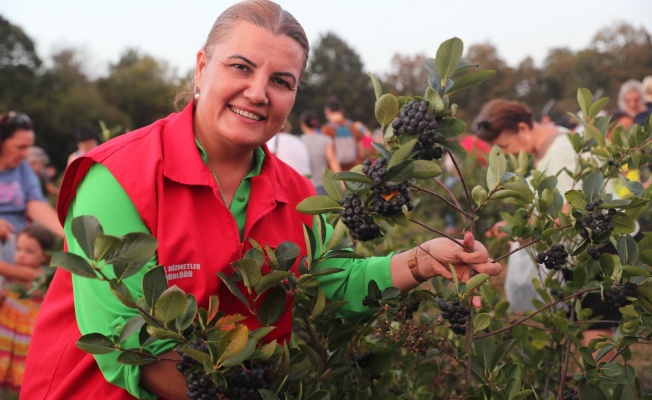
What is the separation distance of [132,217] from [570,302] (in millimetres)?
1550

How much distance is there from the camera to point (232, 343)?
1.37m

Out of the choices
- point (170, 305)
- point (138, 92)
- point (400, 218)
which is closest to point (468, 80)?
point (400, 218)

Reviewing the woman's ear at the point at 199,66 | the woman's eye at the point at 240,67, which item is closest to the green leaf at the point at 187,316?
the woman's eye at the point at 240,67

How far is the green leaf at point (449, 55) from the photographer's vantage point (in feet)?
5.02

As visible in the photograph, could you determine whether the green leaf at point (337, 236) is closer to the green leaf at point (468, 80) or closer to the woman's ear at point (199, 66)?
the green leaf at point (468, 80)

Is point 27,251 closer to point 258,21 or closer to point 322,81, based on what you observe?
point 258,21

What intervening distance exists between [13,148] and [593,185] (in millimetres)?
4360

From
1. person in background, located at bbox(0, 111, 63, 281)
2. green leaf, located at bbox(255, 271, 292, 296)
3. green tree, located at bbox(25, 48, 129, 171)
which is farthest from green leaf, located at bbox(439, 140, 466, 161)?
green tree, located at bbox(25, 48, 129, 171)

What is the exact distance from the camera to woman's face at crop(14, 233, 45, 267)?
4.79 m

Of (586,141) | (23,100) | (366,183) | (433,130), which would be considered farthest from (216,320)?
(23,100)

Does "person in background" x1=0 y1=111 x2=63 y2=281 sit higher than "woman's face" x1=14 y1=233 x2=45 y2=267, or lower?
higher

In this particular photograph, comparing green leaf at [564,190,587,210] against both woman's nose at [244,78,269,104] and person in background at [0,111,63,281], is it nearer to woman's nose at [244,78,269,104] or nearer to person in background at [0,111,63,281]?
woman's nose at [244,78,269,104]

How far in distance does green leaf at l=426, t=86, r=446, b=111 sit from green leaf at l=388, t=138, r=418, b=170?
12 cm

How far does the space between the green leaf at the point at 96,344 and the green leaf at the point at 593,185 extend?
1232 mm
